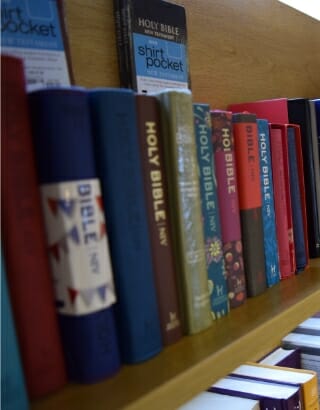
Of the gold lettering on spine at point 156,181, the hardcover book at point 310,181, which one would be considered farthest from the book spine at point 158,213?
the hardcover book at point 310,181

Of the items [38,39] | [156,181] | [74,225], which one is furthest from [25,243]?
[38,39]

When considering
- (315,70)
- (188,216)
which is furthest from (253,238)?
(315,70)

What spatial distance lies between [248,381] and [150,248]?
1.40ft

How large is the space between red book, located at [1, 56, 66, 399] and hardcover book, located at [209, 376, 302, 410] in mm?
374

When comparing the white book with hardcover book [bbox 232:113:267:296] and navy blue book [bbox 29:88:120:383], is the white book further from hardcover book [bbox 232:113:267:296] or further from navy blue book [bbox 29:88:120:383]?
navy blue book [bbox 29:88:120:383]

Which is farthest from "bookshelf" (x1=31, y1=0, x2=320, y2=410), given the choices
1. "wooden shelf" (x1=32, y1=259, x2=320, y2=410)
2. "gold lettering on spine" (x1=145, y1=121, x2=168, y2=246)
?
"gold lettering on spine" (x1=145, y1=121, x2=168, y2=246)

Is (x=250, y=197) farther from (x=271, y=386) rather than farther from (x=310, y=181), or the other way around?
(x=271, y=386)

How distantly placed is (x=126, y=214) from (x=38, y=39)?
0.25 metres

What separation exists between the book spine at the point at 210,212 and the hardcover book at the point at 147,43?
18 cm

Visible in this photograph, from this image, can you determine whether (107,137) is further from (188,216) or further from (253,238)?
(253,238)

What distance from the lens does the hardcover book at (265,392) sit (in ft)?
2.20

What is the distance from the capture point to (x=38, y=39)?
0.50m

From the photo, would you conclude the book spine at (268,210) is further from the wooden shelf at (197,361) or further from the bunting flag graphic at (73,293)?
the bunting flag graphic at (73,293)

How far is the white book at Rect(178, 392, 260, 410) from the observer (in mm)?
655
